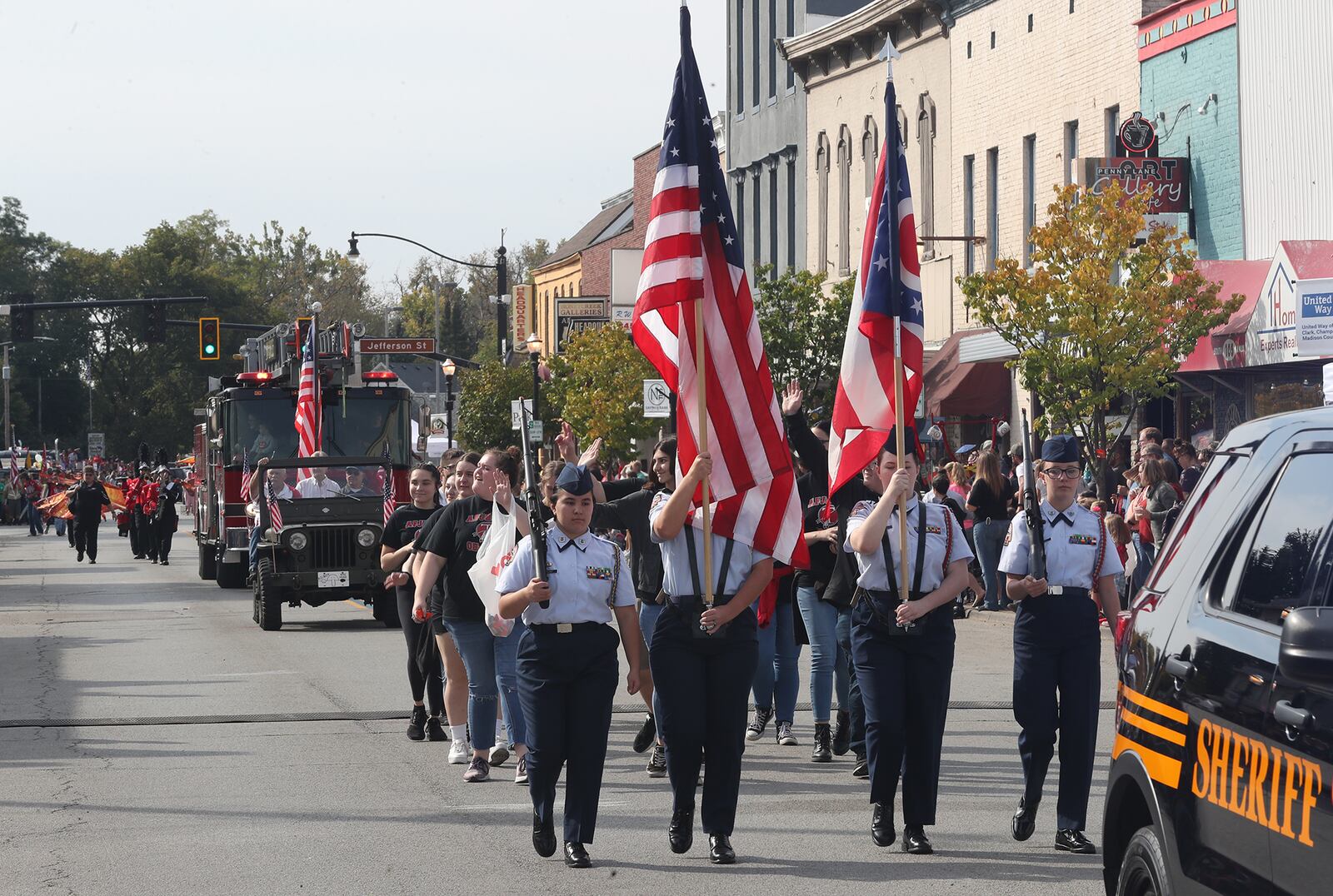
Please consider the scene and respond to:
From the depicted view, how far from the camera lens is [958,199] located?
35938 millimetres

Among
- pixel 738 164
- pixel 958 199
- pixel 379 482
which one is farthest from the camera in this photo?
pixel 738 164

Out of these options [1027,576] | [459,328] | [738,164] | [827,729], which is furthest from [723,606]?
[459,328]

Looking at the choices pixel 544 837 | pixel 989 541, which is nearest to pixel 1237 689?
pixel 544 837

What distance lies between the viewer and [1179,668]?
514cm

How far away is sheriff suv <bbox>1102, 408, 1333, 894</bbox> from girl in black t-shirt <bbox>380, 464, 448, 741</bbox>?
23.3 feet

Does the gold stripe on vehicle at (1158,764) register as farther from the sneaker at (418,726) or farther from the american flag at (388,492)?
the american flag at (388,492)

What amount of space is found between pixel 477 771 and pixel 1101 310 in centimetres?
1546

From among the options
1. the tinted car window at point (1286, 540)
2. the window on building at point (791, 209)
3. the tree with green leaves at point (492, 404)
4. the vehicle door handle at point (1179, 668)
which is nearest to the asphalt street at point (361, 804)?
the vehicle door handle at point (1179, 668)

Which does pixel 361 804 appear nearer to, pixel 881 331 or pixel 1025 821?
pixel 1025 821

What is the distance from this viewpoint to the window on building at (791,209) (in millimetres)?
45031

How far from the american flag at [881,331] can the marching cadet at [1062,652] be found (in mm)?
1317

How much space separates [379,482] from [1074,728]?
1621 cm

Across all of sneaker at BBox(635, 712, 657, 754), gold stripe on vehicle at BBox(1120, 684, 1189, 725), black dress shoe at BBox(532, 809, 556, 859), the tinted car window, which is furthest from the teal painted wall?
the tinted car window

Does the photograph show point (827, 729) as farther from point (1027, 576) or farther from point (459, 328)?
point (459, 328)
